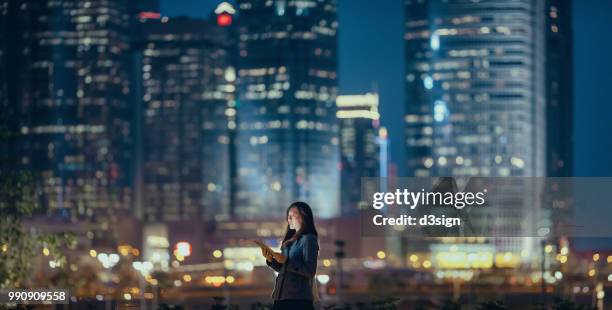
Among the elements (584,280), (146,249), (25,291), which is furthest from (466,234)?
(146,249)

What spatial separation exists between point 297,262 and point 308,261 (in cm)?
14

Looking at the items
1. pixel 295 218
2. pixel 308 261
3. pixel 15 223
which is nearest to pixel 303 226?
pixel 295 218

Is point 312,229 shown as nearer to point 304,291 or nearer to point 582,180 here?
point 304,291

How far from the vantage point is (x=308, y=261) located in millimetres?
15219

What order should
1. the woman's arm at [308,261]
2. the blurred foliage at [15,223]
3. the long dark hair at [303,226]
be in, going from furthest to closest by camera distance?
the blurred foliage at [15,223] → the long dark hair at [303,226] → the woman's arm at [308,261]

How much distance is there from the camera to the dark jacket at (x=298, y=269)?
50.0ft

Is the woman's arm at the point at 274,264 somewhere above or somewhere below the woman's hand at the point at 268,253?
below

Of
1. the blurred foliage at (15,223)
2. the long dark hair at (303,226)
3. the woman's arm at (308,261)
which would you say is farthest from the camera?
the blurred foliage at (15,223)

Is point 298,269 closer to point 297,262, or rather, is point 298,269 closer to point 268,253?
point 297,262

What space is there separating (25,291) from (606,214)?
10.3 meters

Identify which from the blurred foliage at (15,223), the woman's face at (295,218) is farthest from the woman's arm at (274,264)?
the blurred foliage at (15,223)

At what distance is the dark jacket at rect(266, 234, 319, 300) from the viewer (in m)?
15.2

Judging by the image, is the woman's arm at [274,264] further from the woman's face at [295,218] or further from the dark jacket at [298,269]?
the woman's face at [295,218]

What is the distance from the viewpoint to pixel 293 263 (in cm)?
1527
